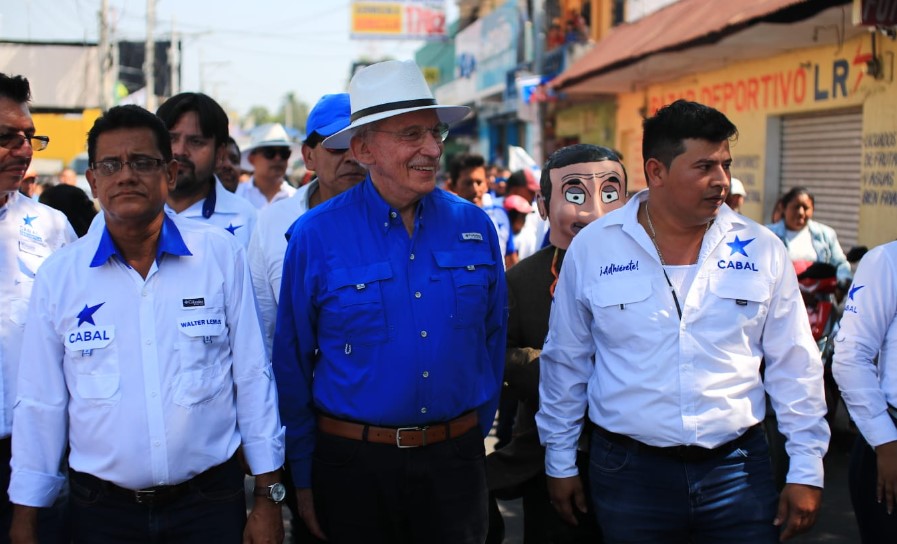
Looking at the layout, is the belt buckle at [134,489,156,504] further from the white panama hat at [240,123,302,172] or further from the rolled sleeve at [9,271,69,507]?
the white panama hat at [240,123,302,172]

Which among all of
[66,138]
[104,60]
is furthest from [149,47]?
[66,138]

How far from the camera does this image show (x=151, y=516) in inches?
115

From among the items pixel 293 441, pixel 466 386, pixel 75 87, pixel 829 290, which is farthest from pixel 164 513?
pixel 75 87

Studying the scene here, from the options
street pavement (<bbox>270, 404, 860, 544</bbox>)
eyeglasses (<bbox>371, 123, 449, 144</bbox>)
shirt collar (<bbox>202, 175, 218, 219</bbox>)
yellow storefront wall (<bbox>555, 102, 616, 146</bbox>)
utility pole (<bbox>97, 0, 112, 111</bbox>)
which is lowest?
street pavement (<bbox>270, 404, 860, 544</bbox>)

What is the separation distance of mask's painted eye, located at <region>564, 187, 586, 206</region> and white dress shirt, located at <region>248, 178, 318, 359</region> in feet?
3.89

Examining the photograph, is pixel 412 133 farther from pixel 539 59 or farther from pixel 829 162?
pixel 539 59

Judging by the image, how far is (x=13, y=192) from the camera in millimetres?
3480

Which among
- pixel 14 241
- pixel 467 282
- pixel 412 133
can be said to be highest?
pixel 412 133

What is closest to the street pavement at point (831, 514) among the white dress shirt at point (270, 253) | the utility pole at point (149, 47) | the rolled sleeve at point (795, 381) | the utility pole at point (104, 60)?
the white dress shirt at point (270, 253)

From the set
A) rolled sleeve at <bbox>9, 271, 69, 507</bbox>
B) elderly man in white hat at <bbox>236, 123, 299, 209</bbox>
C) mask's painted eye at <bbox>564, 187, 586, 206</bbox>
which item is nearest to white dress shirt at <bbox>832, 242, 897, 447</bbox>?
mask's painted eye at <bbox>564, 187, 586, 206</bbox>

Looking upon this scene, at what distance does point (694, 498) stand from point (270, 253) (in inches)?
80.5

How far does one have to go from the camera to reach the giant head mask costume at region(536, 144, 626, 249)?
3.90 m

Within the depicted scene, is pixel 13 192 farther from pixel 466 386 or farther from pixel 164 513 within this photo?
pixel 466 386

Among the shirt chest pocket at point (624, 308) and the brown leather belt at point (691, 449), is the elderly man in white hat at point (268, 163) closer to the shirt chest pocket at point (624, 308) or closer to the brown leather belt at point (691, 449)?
the shirt chest pocket at point (624, 308)
